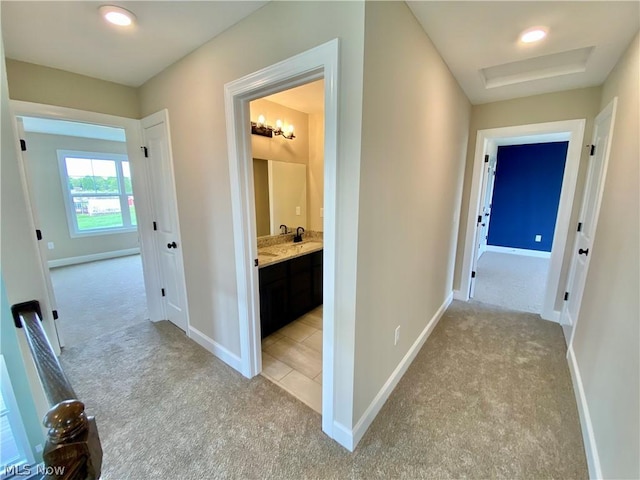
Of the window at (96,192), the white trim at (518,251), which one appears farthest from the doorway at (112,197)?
the white trim at (518,251)

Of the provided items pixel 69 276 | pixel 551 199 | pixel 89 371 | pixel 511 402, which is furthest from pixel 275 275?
pixel 551 199

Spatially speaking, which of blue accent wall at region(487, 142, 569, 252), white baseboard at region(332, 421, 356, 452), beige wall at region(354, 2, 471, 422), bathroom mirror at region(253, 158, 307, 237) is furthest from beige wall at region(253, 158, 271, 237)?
blue accent wall at region(487, 142, 569, 252)

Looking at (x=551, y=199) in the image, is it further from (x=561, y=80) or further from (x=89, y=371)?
(x=89, y=371)

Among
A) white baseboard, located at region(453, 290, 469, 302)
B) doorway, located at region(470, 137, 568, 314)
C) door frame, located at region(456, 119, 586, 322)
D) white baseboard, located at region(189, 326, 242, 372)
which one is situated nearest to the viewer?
white baseboard, located at region(189, 326, 242, 372)

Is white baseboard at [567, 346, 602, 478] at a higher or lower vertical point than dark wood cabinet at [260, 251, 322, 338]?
lower

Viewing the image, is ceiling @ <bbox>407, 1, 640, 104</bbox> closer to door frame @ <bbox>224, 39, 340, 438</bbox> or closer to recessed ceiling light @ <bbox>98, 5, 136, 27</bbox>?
door frame @ <bbox>224, 39, 340, 438</bbox>

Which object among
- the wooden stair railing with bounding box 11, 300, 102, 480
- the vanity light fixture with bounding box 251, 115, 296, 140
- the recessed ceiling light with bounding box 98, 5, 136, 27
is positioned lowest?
the wooden stair railing with bounding box 11, 300, 102, 480

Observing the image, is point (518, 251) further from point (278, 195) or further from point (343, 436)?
point (343, 436)

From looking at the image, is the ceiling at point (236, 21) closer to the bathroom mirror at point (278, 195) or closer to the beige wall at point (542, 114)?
the beige wall at point (542, 114)

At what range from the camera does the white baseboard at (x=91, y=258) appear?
17.2 ft

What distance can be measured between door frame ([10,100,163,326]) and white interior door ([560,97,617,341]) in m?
4.03

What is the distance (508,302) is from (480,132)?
7.18ft

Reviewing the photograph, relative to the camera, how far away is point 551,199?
554 centimetres

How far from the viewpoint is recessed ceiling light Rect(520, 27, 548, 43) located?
5.59ft
